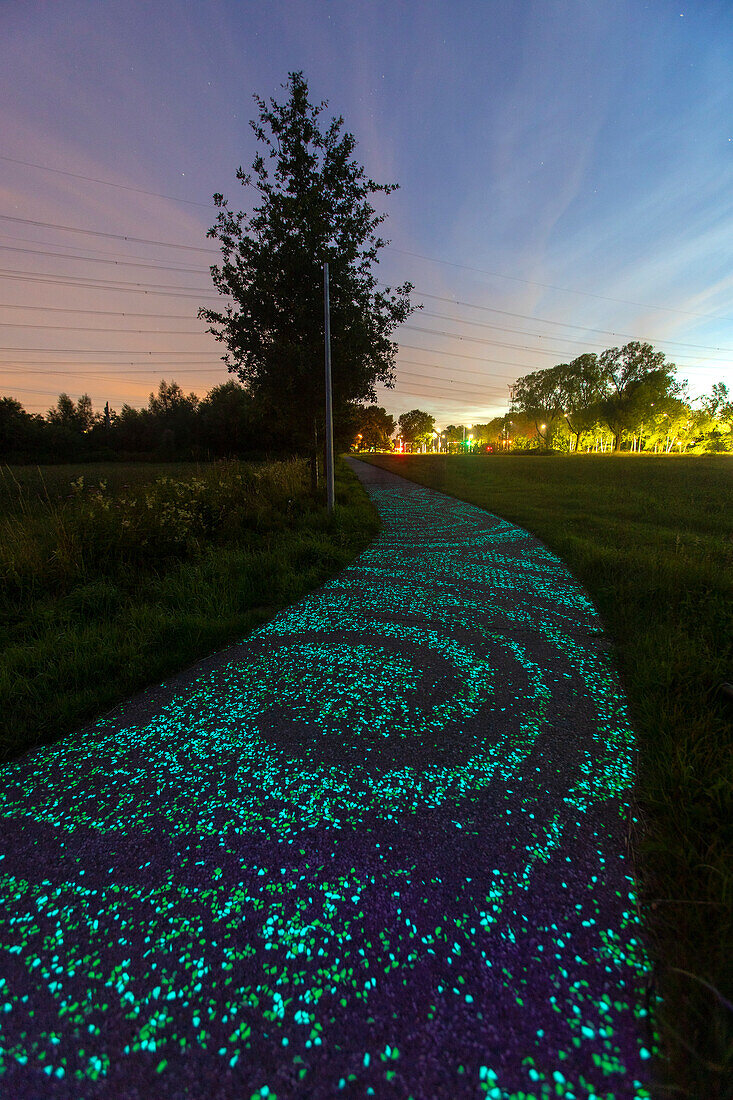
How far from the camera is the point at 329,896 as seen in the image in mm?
1472

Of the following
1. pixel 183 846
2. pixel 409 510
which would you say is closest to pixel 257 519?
pixel 409 510

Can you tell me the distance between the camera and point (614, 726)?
241cm

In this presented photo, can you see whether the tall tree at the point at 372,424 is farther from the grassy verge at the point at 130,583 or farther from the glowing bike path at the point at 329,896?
the glowing bike path at the point at 329,896

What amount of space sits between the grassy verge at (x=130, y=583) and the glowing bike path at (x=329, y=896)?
0.48 meters

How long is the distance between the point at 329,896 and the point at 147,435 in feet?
203

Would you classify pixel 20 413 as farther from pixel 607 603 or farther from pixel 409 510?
pixel 607 603

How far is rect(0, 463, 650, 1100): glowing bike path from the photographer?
1063 millimetres

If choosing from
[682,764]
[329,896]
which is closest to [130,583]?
[329,896]

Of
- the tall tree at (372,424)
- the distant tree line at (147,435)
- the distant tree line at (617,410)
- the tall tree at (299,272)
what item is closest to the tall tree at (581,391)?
the distant tree line at (617,410)

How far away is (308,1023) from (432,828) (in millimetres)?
766

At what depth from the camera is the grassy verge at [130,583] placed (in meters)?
2.90

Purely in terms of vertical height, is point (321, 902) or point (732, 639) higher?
point (732, 639)

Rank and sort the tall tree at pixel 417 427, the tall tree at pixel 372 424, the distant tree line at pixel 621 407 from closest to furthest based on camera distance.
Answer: the tall tree at pixel 372 424, the distant tree line at pixel 621 407, the tall tree at pixel 417 427

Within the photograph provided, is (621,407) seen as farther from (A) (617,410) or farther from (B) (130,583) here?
(B) (130,583)
